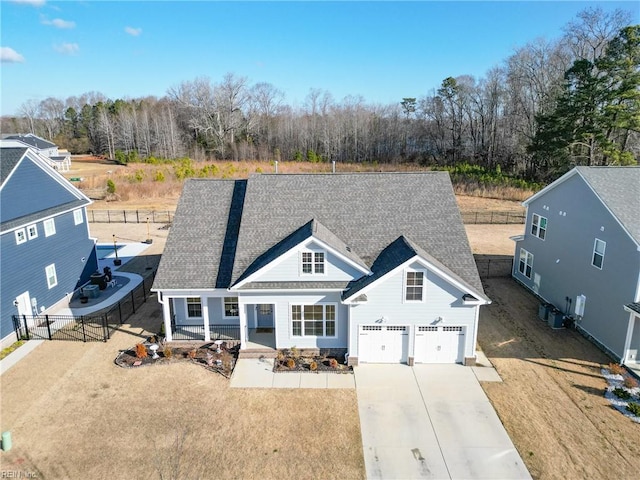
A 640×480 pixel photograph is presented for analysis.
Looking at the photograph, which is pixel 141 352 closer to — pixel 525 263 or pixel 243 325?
pixel 243 325

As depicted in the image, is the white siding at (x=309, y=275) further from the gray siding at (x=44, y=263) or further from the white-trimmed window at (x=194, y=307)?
the gray siding at (x=44, y=263)

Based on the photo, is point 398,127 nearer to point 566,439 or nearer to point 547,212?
point 547,212

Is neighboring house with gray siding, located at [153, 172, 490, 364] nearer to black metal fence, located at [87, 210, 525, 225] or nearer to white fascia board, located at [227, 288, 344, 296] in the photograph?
white fascia board, located at [227, 288, 344, 296]

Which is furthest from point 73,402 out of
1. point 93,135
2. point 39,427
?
point 93,135

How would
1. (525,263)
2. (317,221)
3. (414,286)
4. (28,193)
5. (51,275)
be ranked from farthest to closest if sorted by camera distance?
(525,263) → (51,275) → (28,193) → (317,221) → (414,286)

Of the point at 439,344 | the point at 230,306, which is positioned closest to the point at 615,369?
the point at 439,344

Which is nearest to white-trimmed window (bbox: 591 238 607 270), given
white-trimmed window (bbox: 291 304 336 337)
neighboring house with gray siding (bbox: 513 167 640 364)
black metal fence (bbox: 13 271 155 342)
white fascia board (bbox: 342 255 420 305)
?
neighboring house with gray siding (bbox: 513 167 640 364)
